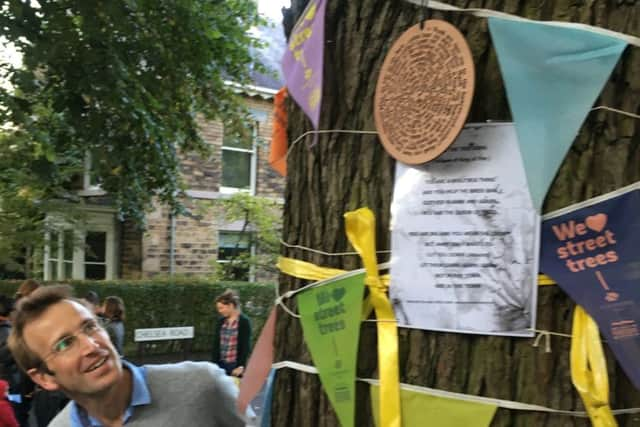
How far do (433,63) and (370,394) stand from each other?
0.66m

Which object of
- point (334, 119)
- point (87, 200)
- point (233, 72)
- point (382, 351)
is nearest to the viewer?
point (382, 351)

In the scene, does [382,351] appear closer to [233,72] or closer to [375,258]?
[375,258]

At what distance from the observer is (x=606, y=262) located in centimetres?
109

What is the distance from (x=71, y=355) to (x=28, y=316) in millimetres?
204

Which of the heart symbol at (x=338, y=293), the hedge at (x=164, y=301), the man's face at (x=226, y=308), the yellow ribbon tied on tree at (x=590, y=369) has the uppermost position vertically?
the heart symbol at (x=338, y=293)

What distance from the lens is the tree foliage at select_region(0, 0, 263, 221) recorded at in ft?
14.9

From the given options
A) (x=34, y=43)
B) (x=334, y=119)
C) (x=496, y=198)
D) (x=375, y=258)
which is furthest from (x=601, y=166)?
(x=34, y=43)

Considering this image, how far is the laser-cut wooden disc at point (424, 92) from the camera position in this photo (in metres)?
→ 1.18

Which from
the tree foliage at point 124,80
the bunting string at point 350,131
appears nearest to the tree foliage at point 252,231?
the tree foliage at point 124,80

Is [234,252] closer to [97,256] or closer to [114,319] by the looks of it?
[97,256]

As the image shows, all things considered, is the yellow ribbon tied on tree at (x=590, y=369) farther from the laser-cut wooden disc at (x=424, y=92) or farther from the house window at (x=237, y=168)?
the house window at (x=237, y=168)

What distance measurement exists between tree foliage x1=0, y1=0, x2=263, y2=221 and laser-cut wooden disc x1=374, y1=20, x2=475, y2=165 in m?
3.55

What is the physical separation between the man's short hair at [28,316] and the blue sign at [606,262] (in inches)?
60.5

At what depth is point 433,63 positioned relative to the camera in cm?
122
